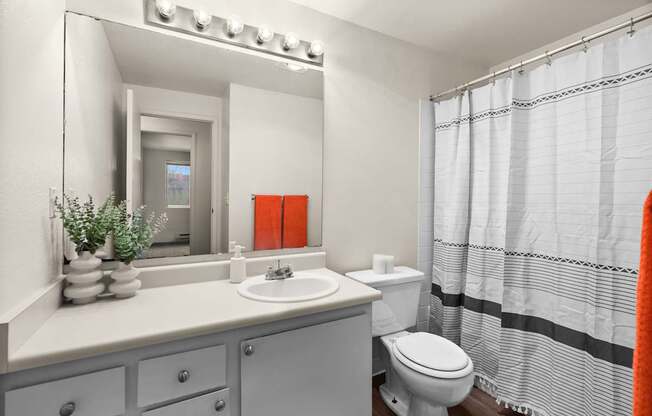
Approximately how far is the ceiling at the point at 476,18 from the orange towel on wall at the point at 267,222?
1.22 metres

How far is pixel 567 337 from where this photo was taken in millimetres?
1531

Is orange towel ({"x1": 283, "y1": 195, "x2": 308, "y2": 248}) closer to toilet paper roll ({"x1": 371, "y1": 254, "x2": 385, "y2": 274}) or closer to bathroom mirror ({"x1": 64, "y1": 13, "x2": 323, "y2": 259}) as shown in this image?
bathroom mirror ({"x1": 64, "y1": 13, "x2": 323, "y2": 259})

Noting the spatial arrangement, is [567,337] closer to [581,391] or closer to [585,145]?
[581,391]

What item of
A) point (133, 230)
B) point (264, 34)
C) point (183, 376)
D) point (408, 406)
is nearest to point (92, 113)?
point (133, 230)

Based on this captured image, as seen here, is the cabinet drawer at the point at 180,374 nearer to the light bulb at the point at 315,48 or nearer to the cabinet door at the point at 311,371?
the cabinet door at the point at 311,371

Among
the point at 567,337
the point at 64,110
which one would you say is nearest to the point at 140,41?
the point at 64,110

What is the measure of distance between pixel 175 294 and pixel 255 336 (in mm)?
478

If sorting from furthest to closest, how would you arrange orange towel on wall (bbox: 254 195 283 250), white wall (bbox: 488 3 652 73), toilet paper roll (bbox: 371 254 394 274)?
toilet paper roll (bbox: 371 254 394 274) < white wall (bbox: 488 3 652 73) < orange towel on wall (bbox: 254 195 283 250)

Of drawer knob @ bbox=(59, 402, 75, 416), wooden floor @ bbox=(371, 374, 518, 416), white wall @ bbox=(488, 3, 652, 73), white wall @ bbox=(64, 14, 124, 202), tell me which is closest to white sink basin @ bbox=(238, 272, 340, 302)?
drawer knob @ bbox=(59, 402, 75, 416)

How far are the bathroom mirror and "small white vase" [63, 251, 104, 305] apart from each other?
275mm

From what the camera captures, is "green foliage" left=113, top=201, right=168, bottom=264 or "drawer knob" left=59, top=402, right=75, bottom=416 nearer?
"drawer knob" left=59, top=402, right=75, bottom=416

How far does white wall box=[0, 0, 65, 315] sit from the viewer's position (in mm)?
812

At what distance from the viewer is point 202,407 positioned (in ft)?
3.40

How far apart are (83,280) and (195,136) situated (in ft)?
2.63
